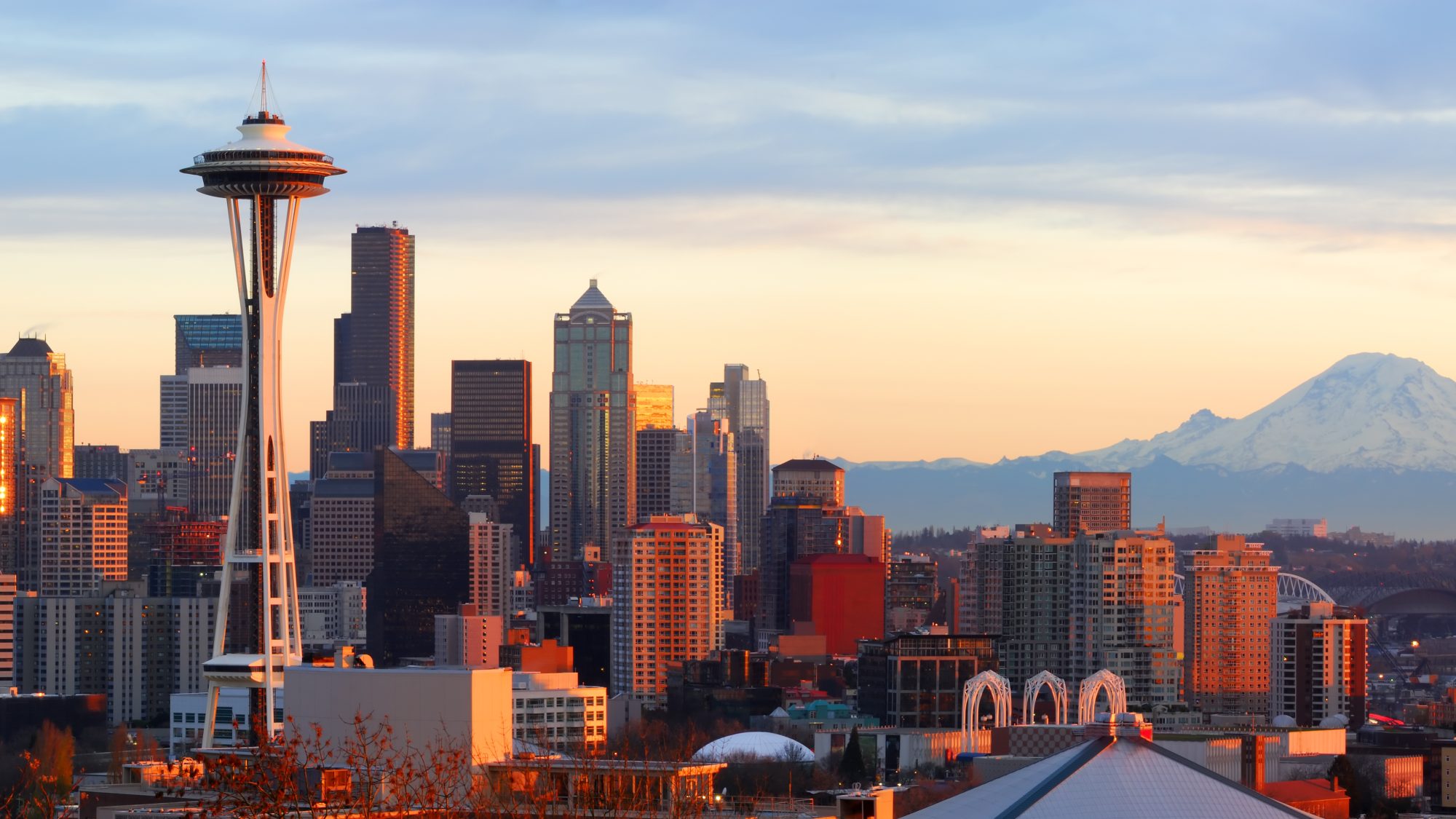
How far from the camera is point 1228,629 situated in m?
178

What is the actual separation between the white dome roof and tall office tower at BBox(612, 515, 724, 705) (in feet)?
192

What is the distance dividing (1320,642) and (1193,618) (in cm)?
2338

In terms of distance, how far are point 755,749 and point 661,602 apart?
7010cm

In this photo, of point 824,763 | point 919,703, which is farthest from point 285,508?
point 919,703

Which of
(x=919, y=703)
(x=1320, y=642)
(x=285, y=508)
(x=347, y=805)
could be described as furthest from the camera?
(x=1320, y=642)

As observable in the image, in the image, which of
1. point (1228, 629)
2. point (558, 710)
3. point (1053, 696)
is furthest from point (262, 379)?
point (1228, 629)

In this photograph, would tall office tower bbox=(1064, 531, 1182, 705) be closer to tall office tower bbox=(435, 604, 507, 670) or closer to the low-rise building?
tall office tower bbox=(435, 604, 507, 670)

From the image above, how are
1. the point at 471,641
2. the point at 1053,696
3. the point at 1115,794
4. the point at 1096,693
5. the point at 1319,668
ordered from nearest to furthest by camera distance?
the point at 1115,794 → the point at 1096,693 → the point at 1053,696 → the point at 1319,668 → the point at 471,641

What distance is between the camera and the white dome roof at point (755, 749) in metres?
106

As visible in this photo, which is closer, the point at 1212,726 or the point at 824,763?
the point at 824,763

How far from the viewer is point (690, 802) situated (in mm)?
42469

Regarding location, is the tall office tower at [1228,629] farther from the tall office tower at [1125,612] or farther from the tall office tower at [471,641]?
the tall office tower at [471,641]

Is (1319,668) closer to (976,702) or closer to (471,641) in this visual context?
(976,702)

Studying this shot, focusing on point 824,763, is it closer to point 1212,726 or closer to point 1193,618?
point 1212,726
